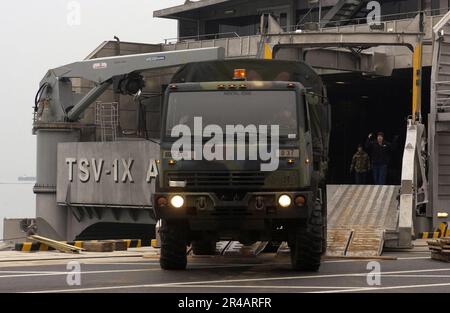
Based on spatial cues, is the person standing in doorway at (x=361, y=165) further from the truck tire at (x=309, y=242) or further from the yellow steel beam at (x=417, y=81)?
the truck tire at (x=309, y=242)

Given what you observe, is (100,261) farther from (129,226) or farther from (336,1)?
(336,1)

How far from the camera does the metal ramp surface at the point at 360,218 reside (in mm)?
17656

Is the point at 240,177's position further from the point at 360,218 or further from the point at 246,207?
the point at 360,218

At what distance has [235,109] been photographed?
13547 mm

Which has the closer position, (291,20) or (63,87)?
(63,87)

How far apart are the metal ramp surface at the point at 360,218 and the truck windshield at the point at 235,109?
15.4 feet

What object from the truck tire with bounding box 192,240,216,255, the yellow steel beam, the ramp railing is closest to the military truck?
the truck tire with bounding box 192,240,216,255

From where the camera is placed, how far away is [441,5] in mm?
46156

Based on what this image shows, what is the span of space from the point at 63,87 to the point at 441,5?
68.1 ft

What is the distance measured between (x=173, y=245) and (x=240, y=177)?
6.04 ft
